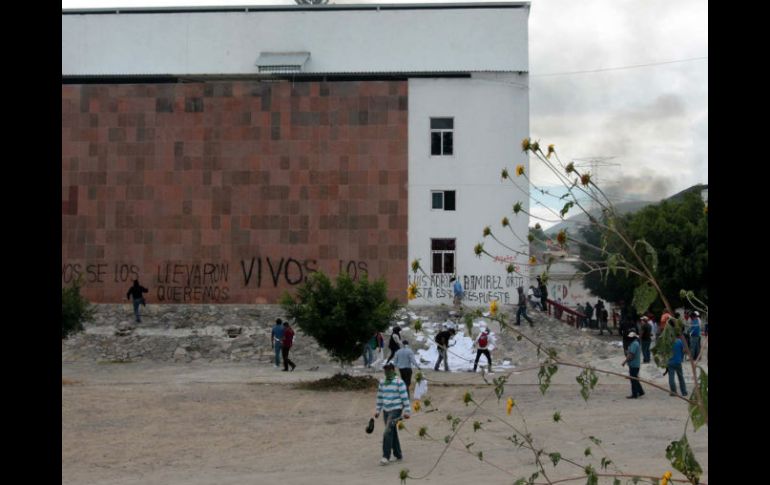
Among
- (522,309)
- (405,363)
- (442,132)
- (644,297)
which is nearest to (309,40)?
(442,132)

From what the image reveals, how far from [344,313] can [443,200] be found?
42.4 ft

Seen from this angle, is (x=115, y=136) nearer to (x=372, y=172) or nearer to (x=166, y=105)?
(x=166, y=105)

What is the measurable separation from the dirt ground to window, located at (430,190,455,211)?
10804mm

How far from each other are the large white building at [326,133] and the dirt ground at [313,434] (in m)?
10.1

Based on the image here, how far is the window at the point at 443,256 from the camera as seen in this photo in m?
33.5

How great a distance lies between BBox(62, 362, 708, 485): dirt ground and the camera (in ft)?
39.1

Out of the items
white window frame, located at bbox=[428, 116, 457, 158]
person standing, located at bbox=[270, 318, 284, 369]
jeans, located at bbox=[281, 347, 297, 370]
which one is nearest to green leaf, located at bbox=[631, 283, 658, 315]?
jeans, located at bbox=[281, 347, 297, 370]

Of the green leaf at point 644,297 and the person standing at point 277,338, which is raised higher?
the green leaf at point 644,297

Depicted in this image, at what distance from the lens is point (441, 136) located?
3384cm

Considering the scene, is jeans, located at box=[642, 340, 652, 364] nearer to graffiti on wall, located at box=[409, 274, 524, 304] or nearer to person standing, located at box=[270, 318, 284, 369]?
graffiti on wall, located at box=[409, 274, 524, 304]

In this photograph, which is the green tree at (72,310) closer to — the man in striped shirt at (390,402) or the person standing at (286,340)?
the person standing at (286,340)

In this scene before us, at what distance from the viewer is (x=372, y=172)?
33375mm

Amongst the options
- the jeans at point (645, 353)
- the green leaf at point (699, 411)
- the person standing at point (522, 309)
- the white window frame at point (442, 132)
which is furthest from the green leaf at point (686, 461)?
the white window frame at point (442, 132)
